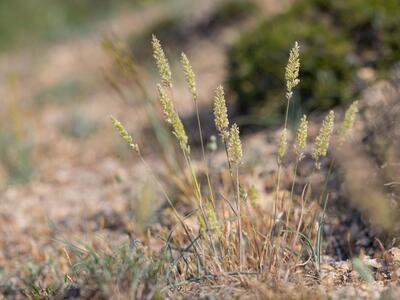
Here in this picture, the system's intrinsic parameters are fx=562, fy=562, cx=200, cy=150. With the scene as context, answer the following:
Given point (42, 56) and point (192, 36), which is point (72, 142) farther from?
point (42, 56)

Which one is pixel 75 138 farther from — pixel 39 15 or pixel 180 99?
pixel 39 15

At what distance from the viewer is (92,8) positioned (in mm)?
12016

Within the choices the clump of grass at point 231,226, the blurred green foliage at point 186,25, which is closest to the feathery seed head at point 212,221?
the clump of grass at point 231,226

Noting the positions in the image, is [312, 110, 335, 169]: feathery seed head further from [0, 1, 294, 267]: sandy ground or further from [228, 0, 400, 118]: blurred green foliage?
[228, 0, 400, 118]: blurred green foliage

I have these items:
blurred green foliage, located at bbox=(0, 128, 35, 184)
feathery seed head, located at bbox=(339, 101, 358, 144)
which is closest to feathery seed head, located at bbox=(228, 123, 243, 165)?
feathery seed head, located at bbox=(339, 101, 358, 144)

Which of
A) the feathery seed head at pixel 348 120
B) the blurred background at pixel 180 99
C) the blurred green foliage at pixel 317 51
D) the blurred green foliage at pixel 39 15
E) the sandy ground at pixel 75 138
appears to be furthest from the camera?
the blurred green foliage at pixel 39 15

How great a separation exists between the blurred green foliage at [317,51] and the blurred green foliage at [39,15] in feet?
20.3

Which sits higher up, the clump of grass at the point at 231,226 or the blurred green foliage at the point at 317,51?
the blurred green foliage at the point at 317,51

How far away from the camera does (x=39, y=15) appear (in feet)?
38.0

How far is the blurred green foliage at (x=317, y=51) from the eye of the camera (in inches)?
160

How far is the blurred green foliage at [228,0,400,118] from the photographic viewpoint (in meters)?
4.06

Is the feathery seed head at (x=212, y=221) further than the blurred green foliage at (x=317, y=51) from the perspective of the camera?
No

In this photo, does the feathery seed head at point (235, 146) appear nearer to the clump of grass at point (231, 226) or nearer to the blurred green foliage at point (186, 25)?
the clump of grass at point (231, 226)

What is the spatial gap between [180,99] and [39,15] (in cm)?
705
